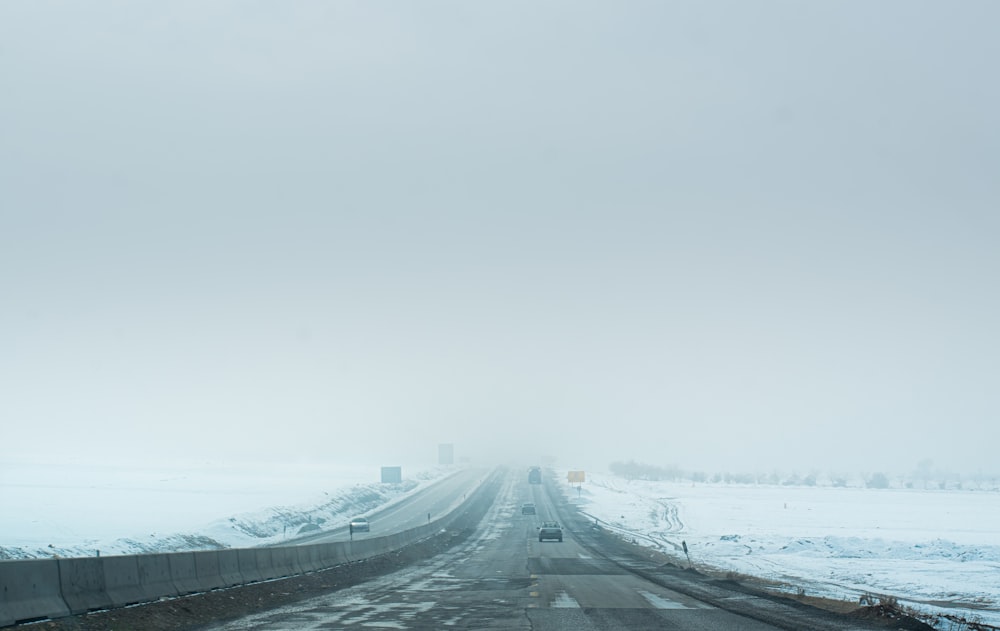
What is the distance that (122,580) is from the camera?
1589 centimetres

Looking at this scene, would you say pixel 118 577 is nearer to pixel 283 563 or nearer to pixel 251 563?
pixel 251 563

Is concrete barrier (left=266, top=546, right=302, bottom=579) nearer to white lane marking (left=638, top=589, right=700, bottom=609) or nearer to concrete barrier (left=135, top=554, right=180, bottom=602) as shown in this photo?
concrete barrier (left=135, top=554, right=180, bottom=602)

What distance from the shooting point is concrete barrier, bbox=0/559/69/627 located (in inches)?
489

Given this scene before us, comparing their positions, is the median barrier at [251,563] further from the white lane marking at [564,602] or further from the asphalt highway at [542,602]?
the white lane marking at [564,602]

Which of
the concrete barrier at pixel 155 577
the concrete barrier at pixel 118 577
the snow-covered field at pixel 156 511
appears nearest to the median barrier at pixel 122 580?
the concrete barrier at pixel 118 577

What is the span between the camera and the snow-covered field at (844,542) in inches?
1220

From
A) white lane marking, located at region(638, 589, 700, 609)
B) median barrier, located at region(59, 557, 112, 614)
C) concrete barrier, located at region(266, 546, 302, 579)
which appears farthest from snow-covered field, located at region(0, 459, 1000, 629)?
median barrier, located at region(59, 557, 112, 614)

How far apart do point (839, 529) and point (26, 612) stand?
57.9 m

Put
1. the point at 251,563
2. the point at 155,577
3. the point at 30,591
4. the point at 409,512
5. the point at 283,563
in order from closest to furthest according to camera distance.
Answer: the point at 30,591 < the point at 155,577 < the point at 251,563 < the point at 283,563 < the point at 409,512

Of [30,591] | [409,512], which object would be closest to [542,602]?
[30,591]

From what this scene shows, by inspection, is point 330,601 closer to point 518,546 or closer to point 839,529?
point 518,546

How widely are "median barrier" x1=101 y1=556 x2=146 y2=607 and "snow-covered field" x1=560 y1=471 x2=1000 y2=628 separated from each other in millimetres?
14854

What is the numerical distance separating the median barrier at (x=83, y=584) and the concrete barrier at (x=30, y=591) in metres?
0.19

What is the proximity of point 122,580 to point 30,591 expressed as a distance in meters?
2.95
